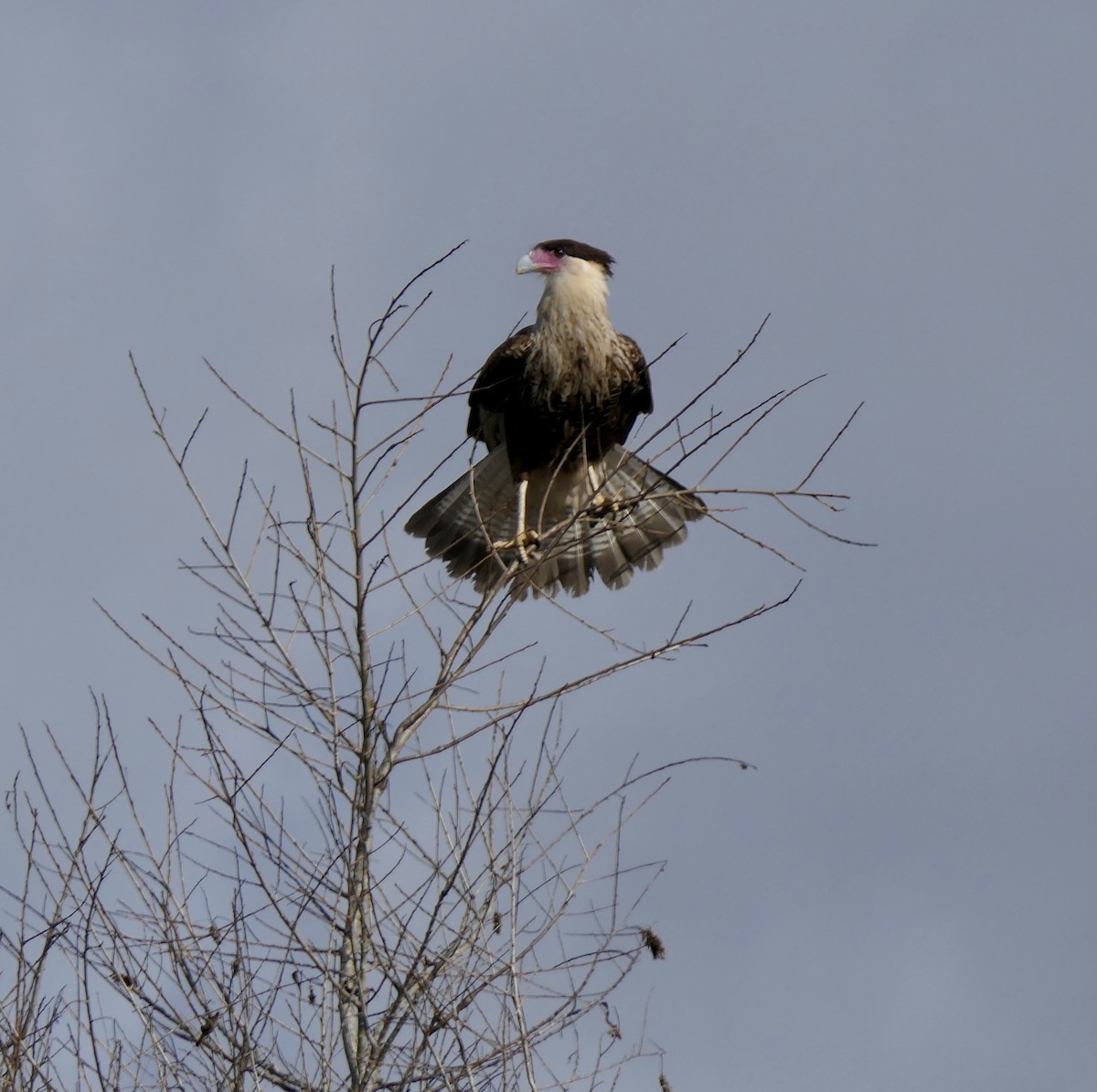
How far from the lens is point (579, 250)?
7.94 metres

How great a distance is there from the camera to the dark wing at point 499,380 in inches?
302

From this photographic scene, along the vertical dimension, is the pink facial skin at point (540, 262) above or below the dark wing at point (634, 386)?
above

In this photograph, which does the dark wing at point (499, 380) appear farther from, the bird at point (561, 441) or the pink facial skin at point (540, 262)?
the pink facial skin at point (540, 262)

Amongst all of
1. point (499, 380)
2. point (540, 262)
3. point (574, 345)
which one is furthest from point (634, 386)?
point (540, 262)

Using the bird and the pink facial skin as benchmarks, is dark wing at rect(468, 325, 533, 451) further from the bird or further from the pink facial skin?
the pink facial skin

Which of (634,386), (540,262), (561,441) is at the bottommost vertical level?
(561,441)

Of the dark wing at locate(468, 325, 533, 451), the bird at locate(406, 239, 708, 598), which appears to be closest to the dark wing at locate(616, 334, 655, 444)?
the bird at locate(406, 239, 708, 598)

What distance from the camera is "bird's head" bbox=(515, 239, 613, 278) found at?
7812 millimetres

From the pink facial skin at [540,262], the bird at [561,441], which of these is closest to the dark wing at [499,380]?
the bird at [561,441]

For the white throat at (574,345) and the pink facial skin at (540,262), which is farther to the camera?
the pink facial skin at (540,262)

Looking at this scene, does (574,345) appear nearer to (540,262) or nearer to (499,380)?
(499,380)

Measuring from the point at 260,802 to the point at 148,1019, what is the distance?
1.93ft

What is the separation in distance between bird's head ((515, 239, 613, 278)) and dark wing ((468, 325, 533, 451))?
0.98ft

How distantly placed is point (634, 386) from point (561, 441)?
0.43 meters
